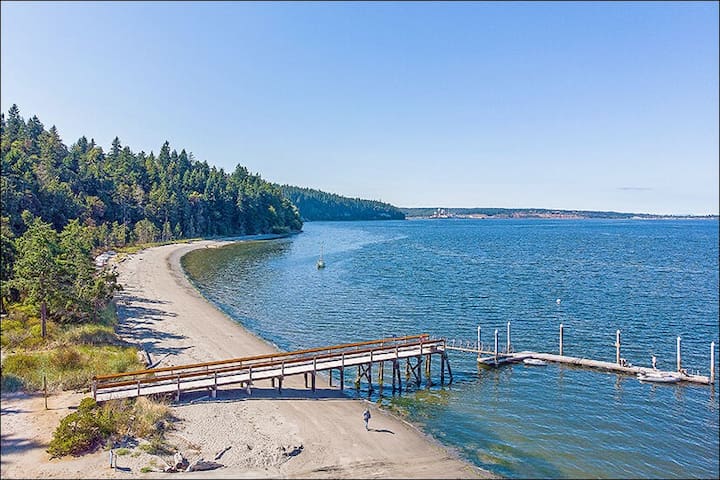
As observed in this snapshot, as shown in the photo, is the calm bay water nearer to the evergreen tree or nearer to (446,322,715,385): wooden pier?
(446,322,715,385): wooden pier

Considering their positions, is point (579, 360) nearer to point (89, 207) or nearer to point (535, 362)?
point (535, 362)

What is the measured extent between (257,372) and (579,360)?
21344 millimetres

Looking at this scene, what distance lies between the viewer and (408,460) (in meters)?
19.0

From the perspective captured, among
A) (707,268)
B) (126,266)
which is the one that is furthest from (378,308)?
(707,268)

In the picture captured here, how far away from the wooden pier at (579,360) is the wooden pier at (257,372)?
3123 mm

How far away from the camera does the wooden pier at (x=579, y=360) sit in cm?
2872

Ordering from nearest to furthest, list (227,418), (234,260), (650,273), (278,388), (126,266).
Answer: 1. (227,418)
2. (278,388)
3. (126,266)
4. (650,273)
5. (234,260)

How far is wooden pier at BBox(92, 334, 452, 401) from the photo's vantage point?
2184 centimetres

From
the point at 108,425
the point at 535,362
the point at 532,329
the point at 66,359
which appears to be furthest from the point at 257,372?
the point at 532,329

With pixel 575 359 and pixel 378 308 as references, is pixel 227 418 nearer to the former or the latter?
pixel 575 359

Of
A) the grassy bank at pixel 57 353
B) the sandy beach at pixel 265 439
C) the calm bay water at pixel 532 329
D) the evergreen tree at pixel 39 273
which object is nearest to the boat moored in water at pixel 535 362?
the calm bay water at pixel 532 329

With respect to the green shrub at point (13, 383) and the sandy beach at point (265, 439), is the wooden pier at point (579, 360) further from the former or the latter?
the green shrub at point (13, 383)

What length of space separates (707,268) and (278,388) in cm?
8441

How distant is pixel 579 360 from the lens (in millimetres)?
32031
